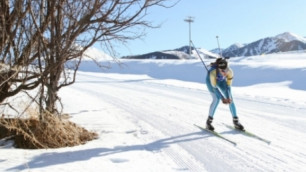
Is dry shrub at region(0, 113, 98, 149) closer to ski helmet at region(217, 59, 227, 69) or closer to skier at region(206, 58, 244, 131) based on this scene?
skier at region(206, 58, 244, 131)

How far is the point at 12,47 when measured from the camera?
6.43 m

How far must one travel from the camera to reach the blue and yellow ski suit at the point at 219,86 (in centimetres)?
833

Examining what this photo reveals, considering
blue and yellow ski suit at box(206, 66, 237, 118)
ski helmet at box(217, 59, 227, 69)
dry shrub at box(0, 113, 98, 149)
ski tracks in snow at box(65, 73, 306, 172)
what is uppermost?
ski helmet at box(217, 59, 227, 69)

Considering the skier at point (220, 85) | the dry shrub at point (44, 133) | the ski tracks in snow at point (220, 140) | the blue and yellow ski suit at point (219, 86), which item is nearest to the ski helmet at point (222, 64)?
the skier at point (220, 85)

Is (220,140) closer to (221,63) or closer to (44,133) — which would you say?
(221,63)

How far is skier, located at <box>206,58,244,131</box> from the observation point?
27.1ft

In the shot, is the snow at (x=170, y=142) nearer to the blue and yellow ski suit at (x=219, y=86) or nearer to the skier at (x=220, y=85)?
the skier at (x=220, y=85)

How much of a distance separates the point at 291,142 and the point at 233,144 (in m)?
1.11

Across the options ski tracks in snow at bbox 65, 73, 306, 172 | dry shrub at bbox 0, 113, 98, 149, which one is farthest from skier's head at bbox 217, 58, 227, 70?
dry shrub at bbox 0, 113, 98, 149

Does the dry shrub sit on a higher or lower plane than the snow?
higher

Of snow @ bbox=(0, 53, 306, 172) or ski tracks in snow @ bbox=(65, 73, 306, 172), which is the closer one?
snow @ bbox=(0, 53, 306, 172)

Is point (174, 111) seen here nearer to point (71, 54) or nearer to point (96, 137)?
point (96, 137)

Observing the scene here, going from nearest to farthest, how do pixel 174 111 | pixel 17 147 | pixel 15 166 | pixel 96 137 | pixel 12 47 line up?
pixel 15 166, pixel 12 47, pixel 17 147, pixel 96 137, pixel 174 111

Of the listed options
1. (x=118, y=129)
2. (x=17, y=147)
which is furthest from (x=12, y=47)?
(x=118, y=129)
